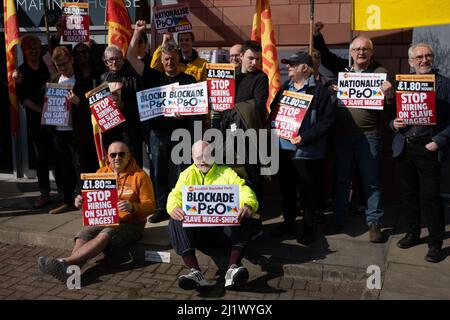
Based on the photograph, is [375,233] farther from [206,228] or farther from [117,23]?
[117,23]

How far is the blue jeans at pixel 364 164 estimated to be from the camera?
5.02 meters

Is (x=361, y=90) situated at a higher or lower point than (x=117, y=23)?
lower

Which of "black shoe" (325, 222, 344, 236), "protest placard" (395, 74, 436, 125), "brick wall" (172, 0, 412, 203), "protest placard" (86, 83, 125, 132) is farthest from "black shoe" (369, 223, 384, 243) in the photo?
"protest placard" (86, 83, 125, 132)

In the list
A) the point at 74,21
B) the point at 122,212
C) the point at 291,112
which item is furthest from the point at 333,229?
the point at 74,21

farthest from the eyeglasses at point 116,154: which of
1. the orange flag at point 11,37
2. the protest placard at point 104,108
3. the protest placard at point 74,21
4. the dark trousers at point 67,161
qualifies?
the orange flag at point 11,37

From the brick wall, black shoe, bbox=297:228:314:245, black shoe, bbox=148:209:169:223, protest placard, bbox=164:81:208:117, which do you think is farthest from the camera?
the brick wall

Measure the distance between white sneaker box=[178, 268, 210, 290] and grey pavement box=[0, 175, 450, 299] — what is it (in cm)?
12

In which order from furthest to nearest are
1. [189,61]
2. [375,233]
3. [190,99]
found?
[189,61]
[190,99]
[375,233]

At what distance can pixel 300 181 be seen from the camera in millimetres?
4961

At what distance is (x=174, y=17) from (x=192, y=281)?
369 cm

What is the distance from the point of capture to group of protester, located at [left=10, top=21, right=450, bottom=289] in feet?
14.7

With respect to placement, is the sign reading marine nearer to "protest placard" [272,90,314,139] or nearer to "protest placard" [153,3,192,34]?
"protest placard" [153,3,192,34]

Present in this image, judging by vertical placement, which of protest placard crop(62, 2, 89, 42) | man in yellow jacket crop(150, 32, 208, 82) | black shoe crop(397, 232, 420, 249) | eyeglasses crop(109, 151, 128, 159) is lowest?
black shoe crop(397, 232, 420, 249)

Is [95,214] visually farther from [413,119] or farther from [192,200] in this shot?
[413,119]
